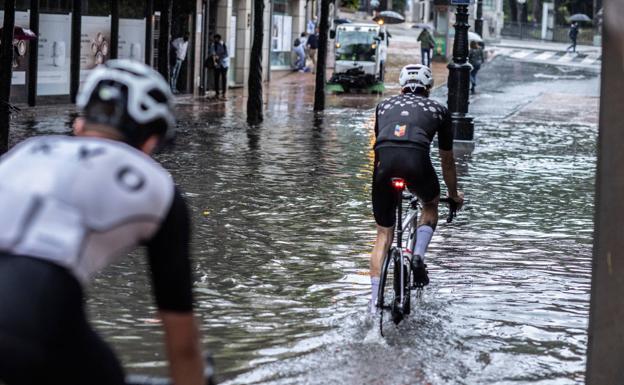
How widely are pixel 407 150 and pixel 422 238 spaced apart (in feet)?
2.65

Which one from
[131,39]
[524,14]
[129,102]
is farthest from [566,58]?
[129,102]

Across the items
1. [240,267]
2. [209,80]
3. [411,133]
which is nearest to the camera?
[411,133]

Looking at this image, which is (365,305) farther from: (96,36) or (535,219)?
(96,36)

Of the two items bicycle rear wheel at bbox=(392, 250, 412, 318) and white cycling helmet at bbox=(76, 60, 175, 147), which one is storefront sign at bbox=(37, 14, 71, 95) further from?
white cycling helmet at bbox=(76, 60, 175, 147)

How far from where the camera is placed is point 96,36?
29.0m

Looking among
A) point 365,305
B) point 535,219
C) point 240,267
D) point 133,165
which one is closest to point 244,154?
point 535,219

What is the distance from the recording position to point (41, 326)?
9.25 ft

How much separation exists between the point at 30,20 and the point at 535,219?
15.7m

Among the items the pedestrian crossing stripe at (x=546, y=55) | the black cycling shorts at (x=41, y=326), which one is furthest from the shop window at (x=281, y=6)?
the black cycling shorts at (x=41, y=326)

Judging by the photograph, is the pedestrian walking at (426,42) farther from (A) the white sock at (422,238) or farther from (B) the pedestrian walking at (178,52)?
(A) the white sock at (422,238)

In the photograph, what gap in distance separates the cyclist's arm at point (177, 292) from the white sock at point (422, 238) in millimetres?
5218

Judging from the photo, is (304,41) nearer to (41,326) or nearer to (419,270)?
(419,270)

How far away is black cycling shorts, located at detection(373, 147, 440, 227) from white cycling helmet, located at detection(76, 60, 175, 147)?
4.61m

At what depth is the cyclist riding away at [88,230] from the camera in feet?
9.30
